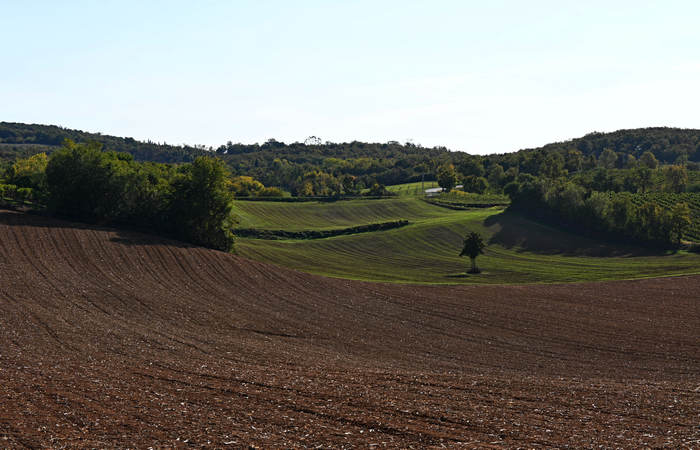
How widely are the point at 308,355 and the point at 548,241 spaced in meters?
89.0

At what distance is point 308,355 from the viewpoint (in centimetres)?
3453

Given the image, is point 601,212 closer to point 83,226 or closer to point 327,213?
point 327,213

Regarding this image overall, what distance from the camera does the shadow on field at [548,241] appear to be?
10594 cm

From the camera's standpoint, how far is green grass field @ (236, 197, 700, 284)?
80750 millimetres

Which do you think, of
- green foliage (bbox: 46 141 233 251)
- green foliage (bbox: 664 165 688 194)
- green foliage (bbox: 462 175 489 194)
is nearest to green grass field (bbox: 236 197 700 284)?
green foliage (bbox: 46 141 233 251)

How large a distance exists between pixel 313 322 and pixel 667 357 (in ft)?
79.0

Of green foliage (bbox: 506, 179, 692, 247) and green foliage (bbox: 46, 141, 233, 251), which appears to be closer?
green foliage (bbox: 46, 141, 233, 251)

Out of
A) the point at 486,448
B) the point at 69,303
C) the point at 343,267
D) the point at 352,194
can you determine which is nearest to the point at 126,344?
the point at 69,303

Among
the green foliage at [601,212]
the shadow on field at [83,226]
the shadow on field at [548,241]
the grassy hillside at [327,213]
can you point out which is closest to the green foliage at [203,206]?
the shadow on field at [83,226]

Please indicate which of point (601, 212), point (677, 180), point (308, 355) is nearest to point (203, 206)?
point (308, 355)

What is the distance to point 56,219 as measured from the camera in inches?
2746

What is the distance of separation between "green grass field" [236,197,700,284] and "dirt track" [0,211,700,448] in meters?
13.6

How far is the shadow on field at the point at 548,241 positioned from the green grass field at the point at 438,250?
0.58ft

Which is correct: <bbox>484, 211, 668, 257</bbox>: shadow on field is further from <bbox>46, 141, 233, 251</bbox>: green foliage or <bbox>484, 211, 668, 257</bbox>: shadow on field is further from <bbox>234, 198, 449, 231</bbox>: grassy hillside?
<bbox>46, 141, 233, 251</bbox>: green foliage
